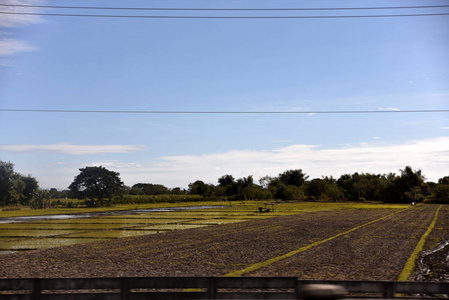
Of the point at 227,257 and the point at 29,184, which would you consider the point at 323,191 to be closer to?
the point at 29,184

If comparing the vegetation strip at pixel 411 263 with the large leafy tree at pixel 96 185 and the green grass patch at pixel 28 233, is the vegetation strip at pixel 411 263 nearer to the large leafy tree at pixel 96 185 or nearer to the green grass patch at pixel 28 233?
the green grass patch at pixel 28 233

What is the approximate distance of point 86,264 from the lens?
81.2 ft

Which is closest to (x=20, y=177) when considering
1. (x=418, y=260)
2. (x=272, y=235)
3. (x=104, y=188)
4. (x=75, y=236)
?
(x=104, y=188)

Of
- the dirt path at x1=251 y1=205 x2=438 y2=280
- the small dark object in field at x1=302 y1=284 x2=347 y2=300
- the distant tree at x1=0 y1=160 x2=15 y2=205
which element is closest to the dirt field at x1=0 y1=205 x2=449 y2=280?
the dirt path at x1=251 y1=205 x2=438 y2=280

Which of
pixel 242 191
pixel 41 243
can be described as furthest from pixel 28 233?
pixel 242 191

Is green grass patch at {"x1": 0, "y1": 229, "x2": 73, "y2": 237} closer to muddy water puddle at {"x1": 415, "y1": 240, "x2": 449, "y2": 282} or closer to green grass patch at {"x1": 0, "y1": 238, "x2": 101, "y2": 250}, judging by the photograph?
green grass patch at {"x1": 0, "y1": 238, "x2": 101, "y2": 250}

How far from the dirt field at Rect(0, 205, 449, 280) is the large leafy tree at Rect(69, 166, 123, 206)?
3767 inches

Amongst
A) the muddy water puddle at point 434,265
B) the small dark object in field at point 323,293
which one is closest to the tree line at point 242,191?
the muddy water puddle at point 434,265

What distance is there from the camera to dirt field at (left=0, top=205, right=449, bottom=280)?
22.1m

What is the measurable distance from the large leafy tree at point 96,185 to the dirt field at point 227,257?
95.7 m

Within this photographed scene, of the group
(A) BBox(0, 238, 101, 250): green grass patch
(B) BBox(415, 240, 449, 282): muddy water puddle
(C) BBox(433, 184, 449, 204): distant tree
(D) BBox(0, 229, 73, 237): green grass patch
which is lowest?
(B) BBox(415, 240, 449, 282): muddy water puddle

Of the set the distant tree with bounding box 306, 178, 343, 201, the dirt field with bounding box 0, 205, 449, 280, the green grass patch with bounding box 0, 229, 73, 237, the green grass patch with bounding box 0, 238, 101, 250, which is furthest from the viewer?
the distant tree with bounding box 306, 178, 343, 201

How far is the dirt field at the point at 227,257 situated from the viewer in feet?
72.5

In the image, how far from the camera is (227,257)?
89.8 feet
